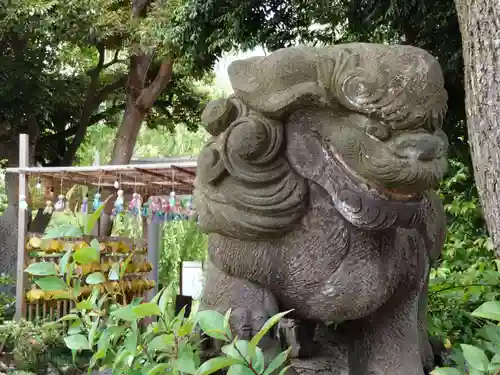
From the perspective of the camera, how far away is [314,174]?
0.94 m

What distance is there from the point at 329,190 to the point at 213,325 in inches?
16.3

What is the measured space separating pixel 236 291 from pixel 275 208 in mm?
159

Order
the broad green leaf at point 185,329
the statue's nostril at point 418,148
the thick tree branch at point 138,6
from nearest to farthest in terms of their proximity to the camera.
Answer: the broad green leaf at point 185,329, the statue's nostril at point 418,148, the thick tree branch at point 138,6

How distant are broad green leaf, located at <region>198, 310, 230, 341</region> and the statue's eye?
414mm

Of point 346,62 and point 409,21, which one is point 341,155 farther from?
point 409,21

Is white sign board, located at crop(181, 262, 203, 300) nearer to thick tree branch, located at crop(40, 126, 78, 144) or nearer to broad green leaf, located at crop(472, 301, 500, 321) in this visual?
thick tree branch, located at crop(40, 126, 78, 144)

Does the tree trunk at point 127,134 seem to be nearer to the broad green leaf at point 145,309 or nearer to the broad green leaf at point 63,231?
the broad green leaf at point 63,231

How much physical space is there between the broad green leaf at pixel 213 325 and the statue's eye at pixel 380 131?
414mm

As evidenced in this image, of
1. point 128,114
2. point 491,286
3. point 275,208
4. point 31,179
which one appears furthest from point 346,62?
point 128,114

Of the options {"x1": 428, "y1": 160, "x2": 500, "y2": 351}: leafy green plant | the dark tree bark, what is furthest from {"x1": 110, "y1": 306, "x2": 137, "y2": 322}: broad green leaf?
the dark tree bark

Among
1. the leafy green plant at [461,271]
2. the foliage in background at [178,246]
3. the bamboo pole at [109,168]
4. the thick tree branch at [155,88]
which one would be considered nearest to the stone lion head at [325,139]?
the leafy green plant at [461,271]

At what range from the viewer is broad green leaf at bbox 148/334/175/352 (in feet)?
2.12

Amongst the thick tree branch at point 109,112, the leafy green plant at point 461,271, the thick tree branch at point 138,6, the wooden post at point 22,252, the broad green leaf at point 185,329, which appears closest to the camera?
the broad green leaf at point 185,329

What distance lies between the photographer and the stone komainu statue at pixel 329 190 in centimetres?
86
